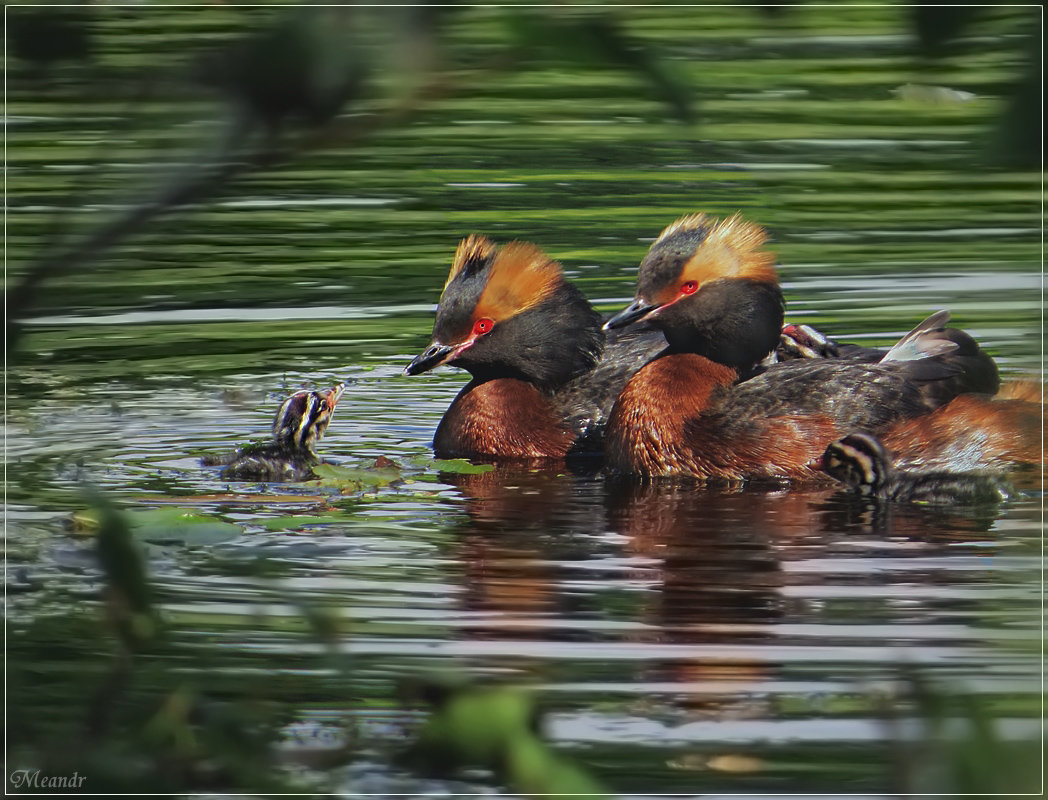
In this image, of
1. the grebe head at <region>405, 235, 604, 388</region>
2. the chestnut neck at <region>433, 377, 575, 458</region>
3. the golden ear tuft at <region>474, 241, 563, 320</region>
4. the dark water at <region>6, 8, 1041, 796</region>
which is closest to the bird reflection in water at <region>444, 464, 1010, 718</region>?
the dark water at <region>6, 8, 1041, 796</region>

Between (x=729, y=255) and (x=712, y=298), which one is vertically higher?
(x=729, y=255)

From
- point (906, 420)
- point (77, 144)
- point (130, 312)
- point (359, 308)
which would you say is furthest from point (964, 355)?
point (77, 144)

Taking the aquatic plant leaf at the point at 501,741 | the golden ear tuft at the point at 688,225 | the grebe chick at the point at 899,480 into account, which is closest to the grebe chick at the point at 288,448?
the golden ear tuft at the point at 688,225

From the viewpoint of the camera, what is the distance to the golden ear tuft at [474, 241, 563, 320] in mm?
8469

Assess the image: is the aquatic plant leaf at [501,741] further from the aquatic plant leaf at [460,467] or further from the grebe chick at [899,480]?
the aquatic plant leaf at [460,467]

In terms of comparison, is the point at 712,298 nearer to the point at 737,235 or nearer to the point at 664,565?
the point at 737,235

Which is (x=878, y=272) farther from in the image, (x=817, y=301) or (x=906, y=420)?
(x=906, y=420)

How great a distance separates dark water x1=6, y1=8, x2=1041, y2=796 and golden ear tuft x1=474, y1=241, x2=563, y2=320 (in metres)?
0.69

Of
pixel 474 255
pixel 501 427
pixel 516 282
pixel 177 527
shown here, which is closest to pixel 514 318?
pixel 516 282

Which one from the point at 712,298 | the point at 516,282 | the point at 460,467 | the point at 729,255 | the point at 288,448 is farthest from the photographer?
the point at 516,282

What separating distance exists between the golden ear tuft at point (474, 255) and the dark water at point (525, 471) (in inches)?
27.5

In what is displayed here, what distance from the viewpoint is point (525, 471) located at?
304 inches

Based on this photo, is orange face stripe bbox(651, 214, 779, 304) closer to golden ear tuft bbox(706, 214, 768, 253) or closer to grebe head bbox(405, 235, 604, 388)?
golden ear tuft bbox(706, 214, 768, 253)

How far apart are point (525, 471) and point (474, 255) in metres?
1.38
